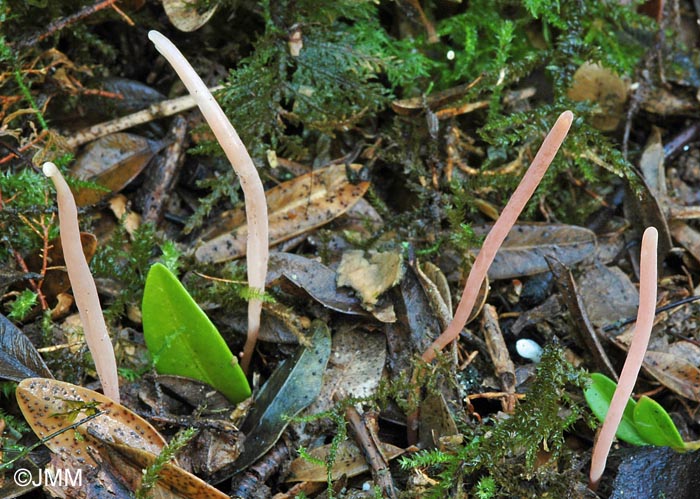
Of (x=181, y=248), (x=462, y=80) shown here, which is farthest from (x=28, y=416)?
(x=462, y=80)

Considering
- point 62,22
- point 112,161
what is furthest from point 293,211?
point 62,22

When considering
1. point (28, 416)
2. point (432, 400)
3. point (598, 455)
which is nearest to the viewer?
point (28, 416)

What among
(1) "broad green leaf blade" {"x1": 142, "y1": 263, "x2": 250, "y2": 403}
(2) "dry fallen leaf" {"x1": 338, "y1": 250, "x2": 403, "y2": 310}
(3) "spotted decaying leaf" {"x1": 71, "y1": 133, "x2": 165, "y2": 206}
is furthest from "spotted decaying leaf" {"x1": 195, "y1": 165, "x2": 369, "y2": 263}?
(1) "broad green leaf blade" {"x1": 142, "y1": 263, "x2": 250, "y2": 403}

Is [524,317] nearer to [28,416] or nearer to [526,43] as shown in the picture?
[526,43]

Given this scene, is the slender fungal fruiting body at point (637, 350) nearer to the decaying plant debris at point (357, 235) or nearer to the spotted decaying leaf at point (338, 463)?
the decaying plant debris at point (357, 235)

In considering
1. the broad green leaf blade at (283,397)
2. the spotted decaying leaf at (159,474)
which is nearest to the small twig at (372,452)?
the broad green leaf blade at (283,397)

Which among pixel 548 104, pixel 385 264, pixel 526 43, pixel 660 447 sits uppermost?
pixel 526 43
